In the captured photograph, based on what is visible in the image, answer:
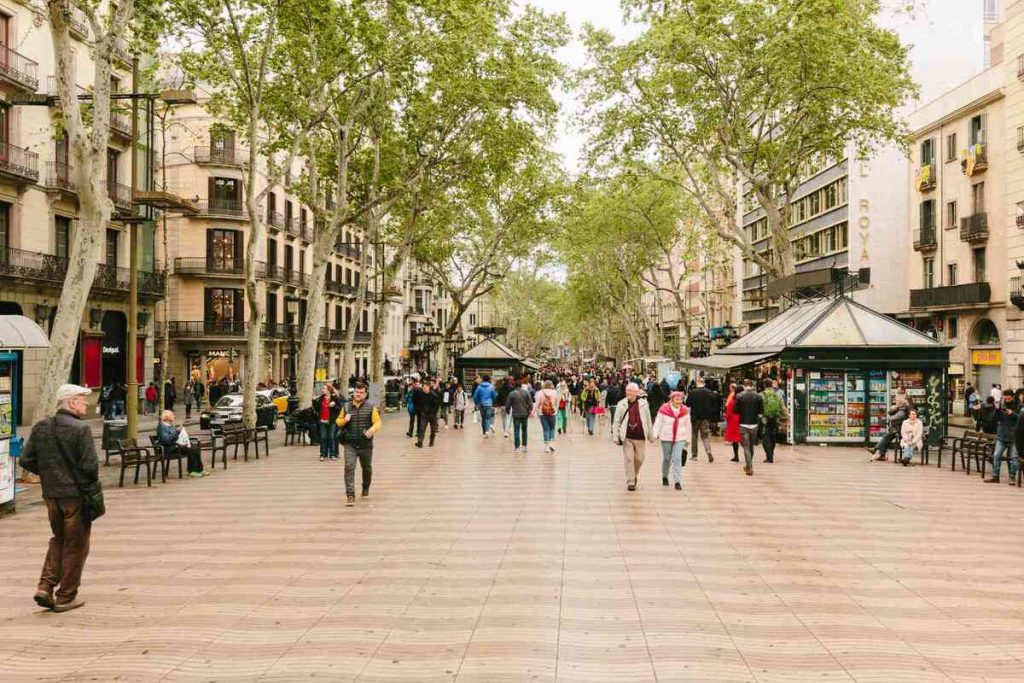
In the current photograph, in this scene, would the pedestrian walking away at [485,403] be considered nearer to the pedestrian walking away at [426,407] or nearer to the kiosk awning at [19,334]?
the pedestrian walking away at [426,407]

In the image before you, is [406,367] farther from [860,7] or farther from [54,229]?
[860,7]

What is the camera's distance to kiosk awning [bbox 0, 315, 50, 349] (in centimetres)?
1187

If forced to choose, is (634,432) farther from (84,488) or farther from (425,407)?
(425,407)

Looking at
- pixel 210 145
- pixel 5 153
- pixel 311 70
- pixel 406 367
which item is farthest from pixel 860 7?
pixel 406 367

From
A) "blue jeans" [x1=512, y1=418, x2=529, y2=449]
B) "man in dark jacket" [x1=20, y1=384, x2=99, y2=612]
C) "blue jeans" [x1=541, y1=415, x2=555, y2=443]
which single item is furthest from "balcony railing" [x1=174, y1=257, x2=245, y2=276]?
"man in dark jacket" [x1=20, y1=384, x2=99, y2=612]

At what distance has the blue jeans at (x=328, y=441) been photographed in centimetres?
1830

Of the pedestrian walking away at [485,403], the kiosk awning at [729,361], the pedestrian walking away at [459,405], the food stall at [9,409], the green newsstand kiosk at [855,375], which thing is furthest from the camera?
the pedestrian walking away at [459,405]

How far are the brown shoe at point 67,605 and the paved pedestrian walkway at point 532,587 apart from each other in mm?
81

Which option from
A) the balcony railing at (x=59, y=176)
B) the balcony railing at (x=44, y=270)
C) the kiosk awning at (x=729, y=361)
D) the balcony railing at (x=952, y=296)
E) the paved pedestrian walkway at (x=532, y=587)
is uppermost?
the balcony railing at (x=59, y=176)

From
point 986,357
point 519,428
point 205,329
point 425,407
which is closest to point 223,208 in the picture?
point 205,329

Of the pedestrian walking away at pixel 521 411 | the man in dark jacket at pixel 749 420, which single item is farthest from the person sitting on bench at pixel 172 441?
the man in dark jacket at pixel 749 420

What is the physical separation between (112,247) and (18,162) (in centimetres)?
681

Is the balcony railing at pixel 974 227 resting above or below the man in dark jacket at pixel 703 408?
above

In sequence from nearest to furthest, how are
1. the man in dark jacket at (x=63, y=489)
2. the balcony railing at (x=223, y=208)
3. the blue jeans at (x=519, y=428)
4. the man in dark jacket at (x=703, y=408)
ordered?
the man in dark jacket at (x=63, y=489), the man in dark jacket at (x=703, y=408), the blue jeans at (x=519, y=428), the balcony railing at (x=223, y=208)
